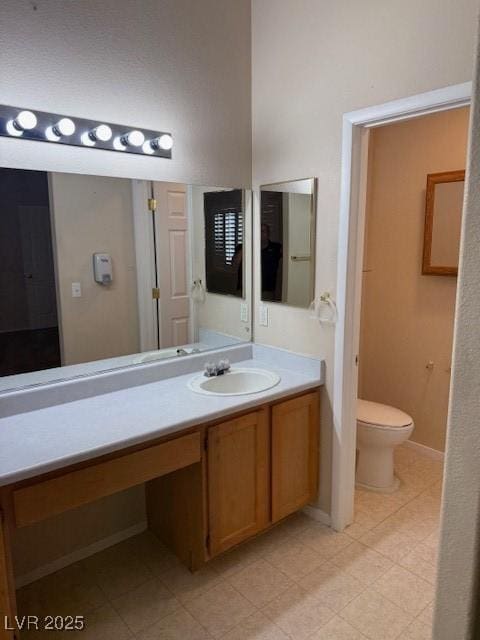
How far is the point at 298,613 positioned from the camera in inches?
69.6

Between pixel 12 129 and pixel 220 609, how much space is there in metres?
2.07

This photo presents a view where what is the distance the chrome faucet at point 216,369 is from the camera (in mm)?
2238

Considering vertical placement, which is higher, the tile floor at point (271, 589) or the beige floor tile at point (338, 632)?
the beige floor tile at point (338, 632)

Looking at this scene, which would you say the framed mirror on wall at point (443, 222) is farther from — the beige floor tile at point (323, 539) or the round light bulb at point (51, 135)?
the round light bulb at point (51, 135)

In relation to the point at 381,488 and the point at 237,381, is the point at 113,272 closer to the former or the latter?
the point at 237,381

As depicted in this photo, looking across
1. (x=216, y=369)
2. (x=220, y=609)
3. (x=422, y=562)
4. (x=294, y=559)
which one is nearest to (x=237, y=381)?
(x=216, y=369)

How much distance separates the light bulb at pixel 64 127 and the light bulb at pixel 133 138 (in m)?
0.23

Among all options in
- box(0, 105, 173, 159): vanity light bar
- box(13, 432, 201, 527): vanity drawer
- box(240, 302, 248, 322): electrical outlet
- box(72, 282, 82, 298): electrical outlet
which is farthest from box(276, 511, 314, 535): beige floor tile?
box(0, 105, 173, 159): vanity light bar

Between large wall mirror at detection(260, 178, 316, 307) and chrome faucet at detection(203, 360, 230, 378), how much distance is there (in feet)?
1.55

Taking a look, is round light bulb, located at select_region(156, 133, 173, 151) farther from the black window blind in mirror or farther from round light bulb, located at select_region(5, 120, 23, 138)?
Result: round light bulb, located at select_region(5, 120, 23, 138)

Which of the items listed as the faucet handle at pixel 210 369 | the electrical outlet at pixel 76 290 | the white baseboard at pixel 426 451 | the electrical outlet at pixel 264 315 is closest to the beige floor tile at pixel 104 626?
the faucet handle at pixel 210 369

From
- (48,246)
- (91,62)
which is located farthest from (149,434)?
(91,62)

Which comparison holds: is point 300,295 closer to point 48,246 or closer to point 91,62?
point 48,246

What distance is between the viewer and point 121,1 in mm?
1872
